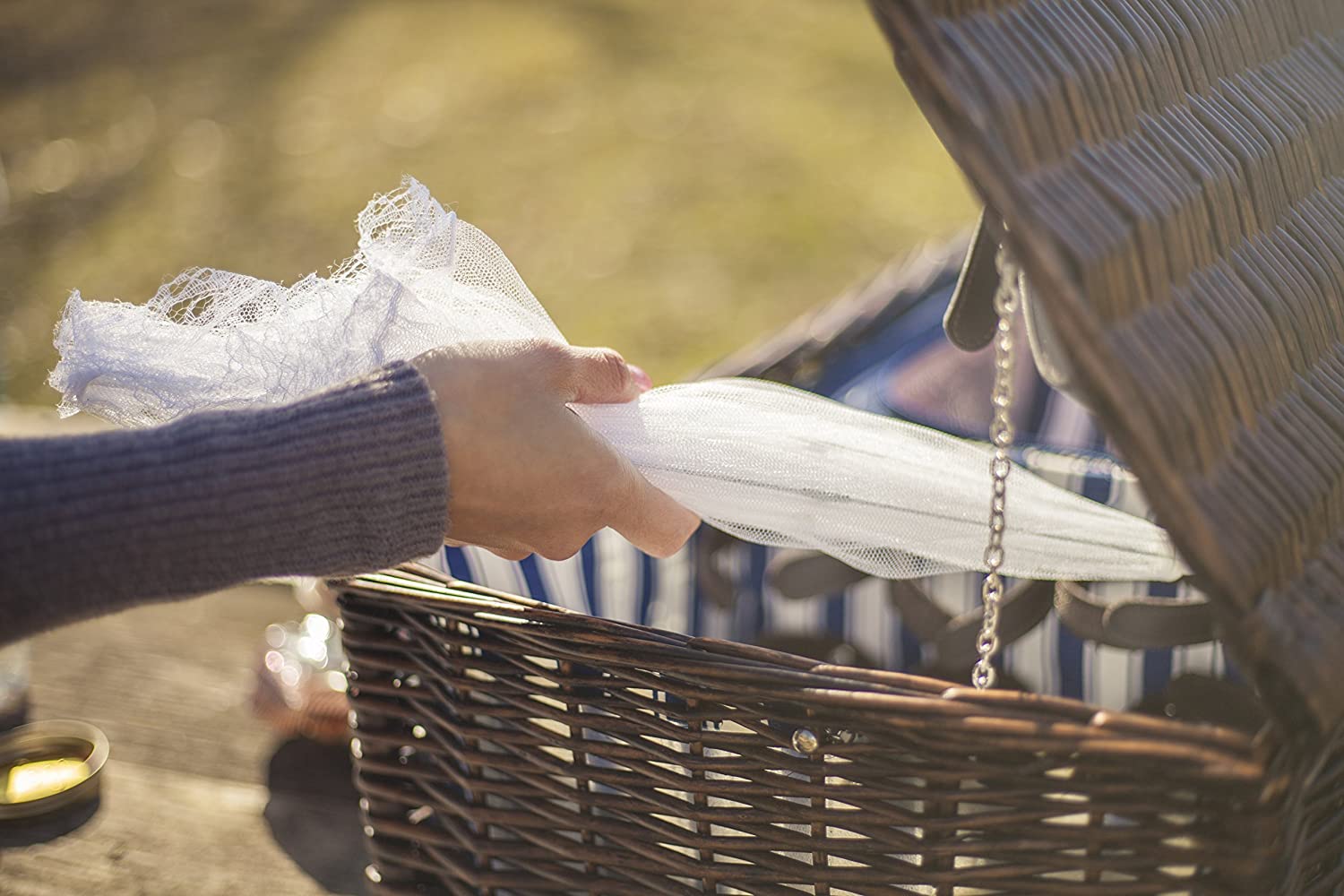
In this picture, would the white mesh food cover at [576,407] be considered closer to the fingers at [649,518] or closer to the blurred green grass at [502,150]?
the fingers at [649,518]

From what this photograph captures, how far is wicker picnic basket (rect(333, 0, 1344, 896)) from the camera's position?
1.40ft

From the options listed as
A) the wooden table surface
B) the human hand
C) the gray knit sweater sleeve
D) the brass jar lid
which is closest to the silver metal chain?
the human hand

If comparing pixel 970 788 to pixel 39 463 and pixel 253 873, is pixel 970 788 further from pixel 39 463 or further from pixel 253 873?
pixel 253 873

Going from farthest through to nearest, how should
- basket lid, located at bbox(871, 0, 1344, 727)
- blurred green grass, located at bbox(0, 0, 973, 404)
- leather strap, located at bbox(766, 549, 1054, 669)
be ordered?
blurred green grass, located at bbox(0, 0, 973, 404) < leather strap, located at bbox(766, 549, 1054, 669) < basket lid, located at bbox(871, 0, 1344, 727)

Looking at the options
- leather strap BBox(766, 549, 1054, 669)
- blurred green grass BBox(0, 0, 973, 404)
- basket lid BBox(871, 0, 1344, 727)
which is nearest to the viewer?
basket lid BBox(871, 0, 1344, 727)

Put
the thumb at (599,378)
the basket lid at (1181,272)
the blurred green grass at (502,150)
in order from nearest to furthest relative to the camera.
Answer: the basket lid at (1181,272) < the thumb at (599,378) < the blurred green grass at (502,150)

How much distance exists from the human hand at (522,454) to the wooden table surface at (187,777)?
1.23 ft

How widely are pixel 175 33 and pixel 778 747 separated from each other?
4232mm

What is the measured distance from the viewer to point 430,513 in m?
0.50

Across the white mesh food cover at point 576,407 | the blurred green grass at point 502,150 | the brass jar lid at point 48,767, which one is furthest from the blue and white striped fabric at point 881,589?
the blurred green grass at point 502,150

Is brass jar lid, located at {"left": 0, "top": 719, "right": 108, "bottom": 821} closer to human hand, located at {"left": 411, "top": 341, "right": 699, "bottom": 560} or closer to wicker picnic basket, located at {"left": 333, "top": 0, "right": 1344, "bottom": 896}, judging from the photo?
wicker picnic basket, located at {"left": 333, "top": 0, "right": 1344, "bottom": 896}

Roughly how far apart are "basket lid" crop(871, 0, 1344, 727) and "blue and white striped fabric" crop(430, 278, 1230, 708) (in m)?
0.34

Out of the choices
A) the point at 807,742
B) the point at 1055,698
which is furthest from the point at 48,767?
the point at 1055,698

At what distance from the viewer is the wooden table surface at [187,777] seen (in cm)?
76
